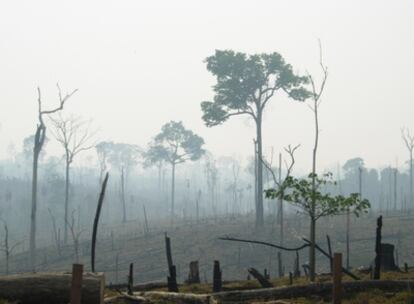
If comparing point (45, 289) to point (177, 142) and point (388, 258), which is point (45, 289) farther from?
point (177, 142)

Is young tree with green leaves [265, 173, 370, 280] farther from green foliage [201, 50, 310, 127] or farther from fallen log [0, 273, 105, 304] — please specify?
green foliage [201, 50, 310, 127]

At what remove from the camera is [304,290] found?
48.7 ft

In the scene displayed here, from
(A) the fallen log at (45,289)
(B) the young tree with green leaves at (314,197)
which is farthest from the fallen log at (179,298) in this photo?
(B) the young tree with green leaves at (314,197)

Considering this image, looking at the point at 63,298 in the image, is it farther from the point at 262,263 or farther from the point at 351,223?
the point at 351,223

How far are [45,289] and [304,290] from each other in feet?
21.8

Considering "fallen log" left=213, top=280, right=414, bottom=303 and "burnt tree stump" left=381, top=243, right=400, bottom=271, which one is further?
"burnt tree stump" left=381, top=243, right=400, bottom=271

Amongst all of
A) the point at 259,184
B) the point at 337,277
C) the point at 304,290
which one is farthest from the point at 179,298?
the point at 259,184

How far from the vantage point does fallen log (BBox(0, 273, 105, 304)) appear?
1212 cm

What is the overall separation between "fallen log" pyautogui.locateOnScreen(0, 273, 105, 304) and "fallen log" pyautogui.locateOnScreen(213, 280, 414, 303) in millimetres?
3437

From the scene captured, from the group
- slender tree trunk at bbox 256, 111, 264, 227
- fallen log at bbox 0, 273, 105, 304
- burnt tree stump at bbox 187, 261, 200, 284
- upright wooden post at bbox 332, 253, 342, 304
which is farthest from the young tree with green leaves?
slender tree trunk at bbox 256, 111, 264, 227

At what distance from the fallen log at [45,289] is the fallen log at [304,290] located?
3.44 m

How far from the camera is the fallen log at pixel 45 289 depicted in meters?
12.1

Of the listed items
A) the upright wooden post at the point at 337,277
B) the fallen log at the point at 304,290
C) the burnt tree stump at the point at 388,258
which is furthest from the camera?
the burnt tree stump at the point at 388,258

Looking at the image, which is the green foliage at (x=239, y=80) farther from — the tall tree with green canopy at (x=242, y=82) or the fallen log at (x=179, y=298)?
the fallen log at (x=179, y=298)
